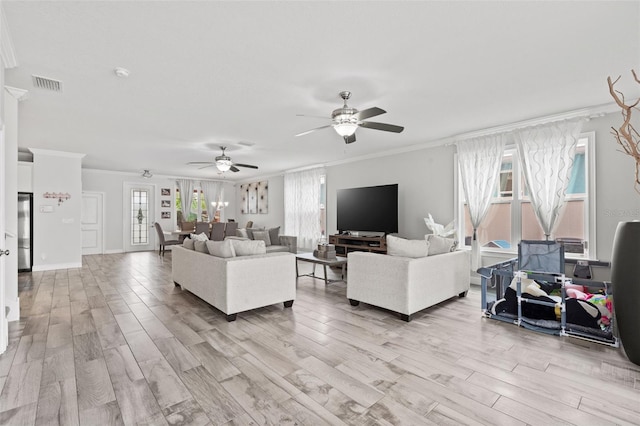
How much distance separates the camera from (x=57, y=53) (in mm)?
2525

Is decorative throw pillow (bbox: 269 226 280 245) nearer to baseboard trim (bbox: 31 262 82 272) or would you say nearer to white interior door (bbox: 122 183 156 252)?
baseboard trim (bbox: 31 262 82 272)

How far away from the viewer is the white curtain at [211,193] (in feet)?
35.8

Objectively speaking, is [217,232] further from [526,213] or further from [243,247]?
[526,213]

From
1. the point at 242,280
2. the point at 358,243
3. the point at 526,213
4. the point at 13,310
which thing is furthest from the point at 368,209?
the point at 13,310

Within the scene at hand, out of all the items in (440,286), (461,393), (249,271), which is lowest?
(461,393)

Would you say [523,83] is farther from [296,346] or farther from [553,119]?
[296,346]

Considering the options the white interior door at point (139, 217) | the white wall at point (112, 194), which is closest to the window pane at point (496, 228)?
the white interior door at point (139, 217)

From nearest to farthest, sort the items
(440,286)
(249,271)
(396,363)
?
(396,363)
(249,271)
(440,286)

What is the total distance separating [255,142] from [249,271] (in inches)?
118

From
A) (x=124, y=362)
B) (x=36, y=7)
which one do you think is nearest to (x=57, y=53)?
(x=36, y=7)

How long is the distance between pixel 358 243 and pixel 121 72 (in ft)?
16.4

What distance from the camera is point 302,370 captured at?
2307mm

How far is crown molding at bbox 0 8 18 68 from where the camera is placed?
2117 mm

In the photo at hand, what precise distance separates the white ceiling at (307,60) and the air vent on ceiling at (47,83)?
7 cm
